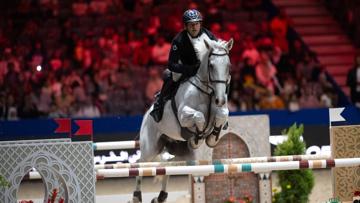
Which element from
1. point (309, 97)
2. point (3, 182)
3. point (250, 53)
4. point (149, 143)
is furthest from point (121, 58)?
point (3, 182)

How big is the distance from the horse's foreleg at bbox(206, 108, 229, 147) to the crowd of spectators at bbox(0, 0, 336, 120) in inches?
230

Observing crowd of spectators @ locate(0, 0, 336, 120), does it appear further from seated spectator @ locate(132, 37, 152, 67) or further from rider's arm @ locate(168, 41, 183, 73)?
rider's arm @ locate(168, 41, 183, 73)

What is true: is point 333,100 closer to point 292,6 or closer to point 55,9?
point 292,6

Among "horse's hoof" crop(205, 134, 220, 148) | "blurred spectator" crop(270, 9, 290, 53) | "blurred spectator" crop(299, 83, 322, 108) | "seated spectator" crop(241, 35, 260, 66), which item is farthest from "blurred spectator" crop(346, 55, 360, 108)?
"horse's hoof" crop(205, 134, 220, 148)

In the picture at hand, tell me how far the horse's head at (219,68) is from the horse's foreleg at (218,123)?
151 mm

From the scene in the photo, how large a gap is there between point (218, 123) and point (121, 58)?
7.04 meters

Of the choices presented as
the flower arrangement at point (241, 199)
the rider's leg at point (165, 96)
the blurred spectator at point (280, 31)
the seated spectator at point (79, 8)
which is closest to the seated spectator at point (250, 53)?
the blurred spectator at point (280, 31)

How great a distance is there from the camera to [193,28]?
7273 millimetres

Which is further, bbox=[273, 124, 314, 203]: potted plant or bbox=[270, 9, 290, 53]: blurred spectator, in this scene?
bbox=[270, 9, 290, 53]: blurred spectator

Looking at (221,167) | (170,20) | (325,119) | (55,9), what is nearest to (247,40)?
(170,20)

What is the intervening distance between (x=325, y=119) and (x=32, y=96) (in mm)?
4785

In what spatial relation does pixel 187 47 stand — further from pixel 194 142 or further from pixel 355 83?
pixel 355 83

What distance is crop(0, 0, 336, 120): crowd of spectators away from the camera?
514 inches

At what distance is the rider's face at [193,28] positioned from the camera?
7.25 metres
